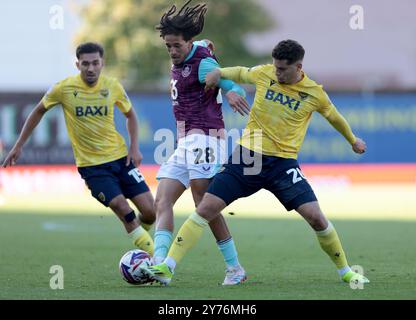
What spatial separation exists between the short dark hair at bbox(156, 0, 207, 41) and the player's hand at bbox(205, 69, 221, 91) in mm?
526

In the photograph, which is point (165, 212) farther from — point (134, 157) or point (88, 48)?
point (88, 48)

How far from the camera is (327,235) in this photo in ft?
31.1

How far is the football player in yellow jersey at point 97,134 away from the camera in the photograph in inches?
428

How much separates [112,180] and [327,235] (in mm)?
2609

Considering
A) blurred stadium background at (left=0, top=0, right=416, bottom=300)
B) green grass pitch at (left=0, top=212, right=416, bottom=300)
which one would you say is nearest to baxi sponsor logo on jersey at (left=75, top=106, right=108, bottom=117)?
green grass pitch at (left=0, top=212, right=416, bottom=300)

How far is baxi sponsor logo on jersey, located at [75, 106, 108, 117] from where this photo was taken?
11.0 meters

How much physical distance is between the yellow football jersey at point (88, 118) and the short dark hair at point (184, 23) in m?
1.66

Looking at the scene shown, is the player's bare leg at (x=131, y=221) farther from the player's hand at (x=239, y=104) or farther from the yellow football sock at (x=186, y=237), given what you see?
the player's hand at (x=239, y=104)

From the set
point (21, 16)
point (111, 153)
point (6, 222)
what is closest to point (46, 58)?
point (21, 16)

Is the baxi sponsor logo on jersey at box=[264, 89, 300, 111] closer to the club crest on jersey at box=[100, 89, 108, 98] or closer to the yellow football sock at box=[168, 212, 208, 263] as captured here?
the yellow football sock at box=[168, 212, 208, 263]

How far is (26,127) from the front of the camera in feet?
35.2

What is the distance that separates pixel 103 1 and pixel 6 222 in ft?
86.7

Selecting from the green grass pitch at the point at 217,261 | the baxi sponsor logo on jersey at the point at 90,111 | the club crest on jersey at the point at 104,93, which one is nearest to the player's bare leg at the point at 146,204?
the green grass pitch at the point at 217,261

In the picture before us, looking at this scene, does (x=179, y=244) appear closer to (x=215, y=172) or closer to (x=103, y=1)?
(x=215, y=172)
